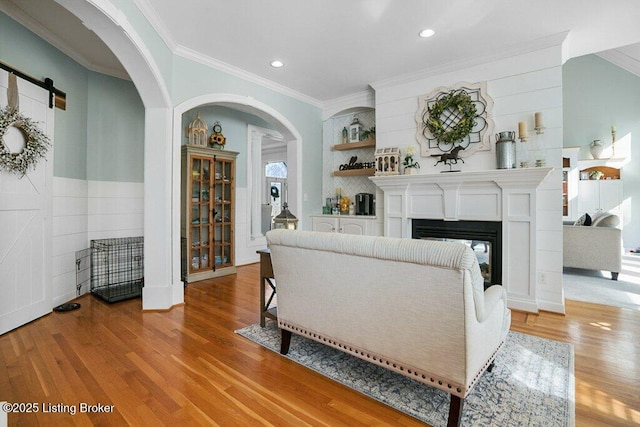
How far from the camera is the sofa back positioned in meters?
1.42

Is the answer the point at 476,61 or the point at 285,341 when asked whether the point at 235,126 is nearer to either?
the point at 476,61

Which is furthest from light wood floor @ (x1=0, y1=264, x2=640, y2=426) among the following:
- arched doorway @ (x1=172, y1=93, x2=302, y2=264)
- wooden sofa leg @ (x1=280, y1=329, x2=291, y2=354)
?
arched doorway @ (x1=172, y1=93, x2=302, y2=264)

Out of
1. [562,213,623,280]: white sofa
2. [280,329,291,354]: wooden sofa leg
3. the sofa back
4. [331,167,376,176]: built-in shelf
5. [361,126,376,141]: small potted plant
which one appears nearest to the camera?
the sofa back

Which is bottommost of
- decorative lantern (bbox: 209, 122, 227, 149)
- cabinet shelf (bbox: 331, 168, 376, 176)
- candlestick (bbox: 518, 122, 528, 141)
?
cabinet shelf (bbox: 331, 168, 376, 176)

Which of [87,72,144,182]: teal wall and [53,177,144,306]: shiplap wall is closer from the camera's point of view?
[53,177,144,306]: shiplap wall

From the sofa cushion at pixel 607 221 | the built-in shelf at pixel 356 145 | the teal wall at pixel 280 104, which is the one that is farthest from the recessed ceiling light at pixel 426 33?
the sofa cushion at pixel 607 221

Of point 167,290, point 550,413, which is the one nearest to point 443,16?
point 550,413

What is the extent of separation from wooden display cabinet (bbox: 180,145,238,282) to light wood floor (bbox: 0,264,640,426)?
143 centimetres

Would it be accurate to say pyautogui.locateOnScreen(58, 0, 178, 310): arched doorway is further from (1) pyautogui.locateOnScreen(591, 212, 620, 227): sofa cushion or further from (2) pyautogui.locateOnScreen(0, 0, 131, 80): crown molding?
(1) pyautogui.locateOnScreen(591, 212, 620, 227): sofa cushion

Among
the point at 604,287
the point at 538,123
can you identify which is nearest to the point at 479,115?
the point at 538,123

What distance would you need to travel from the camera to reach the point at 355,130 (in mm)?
5070

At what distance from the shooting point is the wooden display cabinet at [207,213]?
439 centimetres

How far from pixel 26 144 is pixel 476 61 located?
4790mm

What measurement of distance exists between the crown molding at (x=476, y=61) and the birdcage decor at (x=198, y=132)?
8.63 ft
